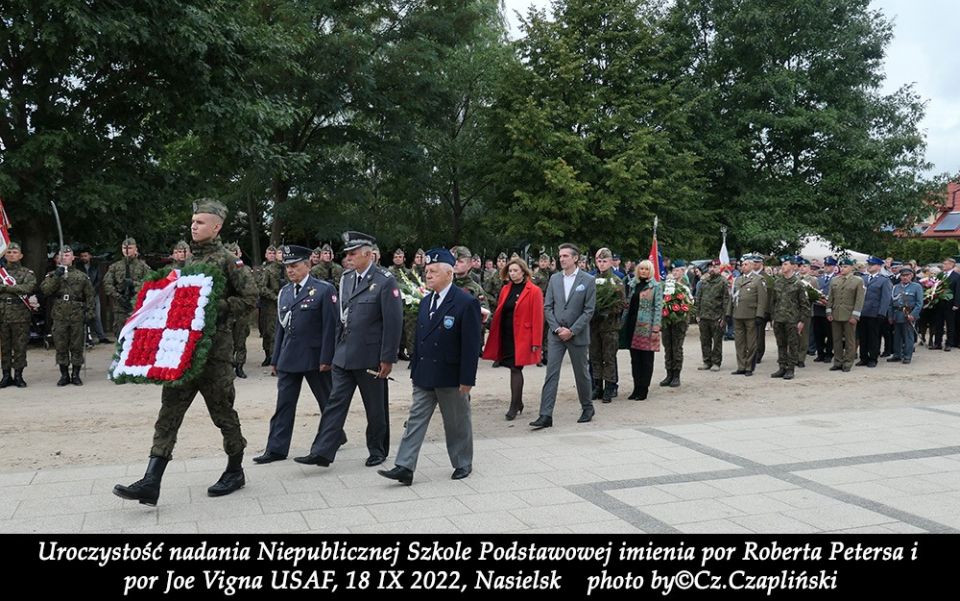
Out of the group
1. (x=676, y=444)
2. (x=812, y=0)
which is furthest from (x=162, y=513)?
(x=812, y=0)

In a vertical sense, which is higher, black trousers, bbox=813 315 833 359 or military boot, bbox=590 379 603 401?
black trousers, bbox=813 315 833 359

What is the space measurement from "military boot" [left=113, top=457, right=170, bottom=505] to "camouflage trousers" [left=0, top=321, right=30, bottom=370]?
783 cm

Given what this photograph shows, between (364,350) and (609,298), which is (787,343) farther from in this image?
(364,350)

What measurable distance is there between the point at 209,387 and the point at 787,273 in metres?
10.6

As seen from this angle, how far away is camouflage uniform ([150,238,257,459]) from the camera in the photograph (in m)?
5.77

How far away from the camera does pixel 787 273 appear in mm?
13797

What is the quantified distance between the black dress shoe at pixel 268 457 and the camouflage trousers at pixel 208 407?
3.17 ft

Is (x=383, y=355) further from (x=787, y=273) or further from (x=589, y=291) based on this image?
(x=787, y=273)

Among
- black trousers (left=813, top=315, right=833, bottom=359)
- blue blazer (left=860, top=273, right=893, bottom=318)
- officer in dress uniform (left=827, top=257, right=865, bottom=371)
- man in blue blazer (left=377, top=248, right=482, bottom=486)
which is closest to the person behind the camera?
man in blue blazer (left=377, top=248, right=482, bottom=486)

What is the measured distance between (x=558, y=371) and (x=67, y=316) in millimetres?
7762

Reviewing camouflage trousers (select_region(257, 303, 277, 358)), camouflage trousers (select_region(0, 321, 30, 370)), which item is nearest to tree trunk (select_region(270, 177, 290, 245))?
camouflage trousers (select_region(257, 303, 277, 358))

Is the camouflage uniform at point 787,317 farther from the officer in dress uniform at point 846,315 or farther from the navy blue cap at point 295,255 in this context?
the navy blue cap at point 295,255

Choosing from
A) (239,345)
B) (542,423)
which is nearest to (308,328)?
(542,423)

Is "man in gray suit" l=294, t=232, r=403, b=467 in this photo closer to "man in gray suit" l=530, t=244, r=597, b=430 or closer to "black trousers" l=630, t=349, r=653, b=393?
"man in gray suit" l=530, t=244, r=597, b=430
